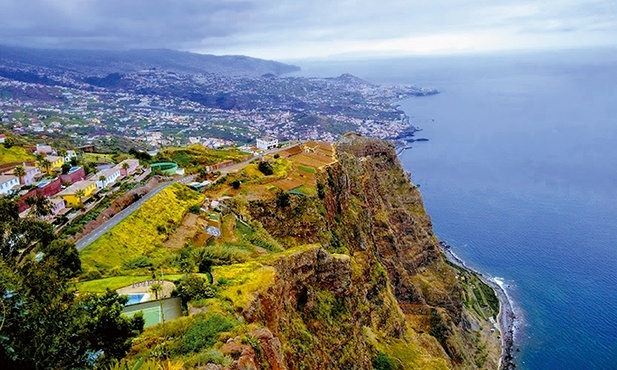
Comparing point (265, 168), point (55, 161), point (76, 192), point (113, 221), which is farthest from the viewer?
point (55, 161)

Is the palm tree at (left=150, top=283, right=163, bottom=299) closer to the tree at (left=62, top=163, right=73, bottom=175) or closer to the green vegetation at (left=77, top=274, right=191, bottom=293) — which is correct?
the green vegetation at (left=77, top=274, right=191, bottom=293)

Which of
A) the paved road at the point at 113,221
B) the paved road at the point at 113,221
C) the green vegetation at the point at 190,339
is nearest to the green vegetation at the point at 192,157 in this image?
the paved road at the point at 113,221

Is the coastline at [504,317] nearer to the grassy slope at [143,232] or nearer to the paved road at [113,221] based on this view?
the grassy slope at [143,232]

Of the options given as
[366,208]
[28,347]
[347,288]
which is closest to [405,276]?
[366,208]

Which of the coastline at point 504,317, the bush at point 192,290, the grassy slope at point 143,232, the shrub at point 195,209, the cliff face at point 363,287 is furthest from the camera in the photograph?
the coastline at point 504,317

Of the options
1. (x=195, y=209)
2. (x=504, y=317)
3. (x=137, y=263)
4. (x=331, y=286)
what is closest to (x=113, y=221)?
(x=195, y=209)

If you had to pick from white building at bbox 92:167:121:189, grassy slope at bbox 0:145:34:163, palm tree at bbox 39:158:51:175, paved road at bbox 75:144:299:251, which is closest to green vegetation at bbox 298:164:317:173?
paved road at bbox 75:144:299:251

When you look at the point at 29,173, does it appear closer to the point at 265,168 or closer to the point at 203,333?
the point at 265,168
